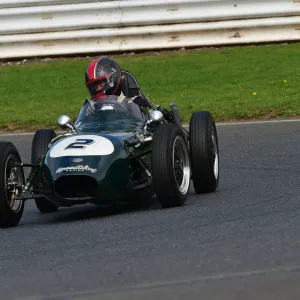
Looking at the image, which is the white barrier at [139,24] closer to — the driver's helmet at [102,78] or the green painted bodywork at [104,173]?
the driver's helmet at [102,78]

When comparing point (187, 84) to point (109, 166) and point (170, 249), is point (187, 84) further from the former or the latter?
point (170, 249)

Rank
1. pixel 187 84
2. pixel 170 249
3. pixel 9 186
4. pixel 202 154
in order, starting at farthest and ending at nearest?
1. pixel 187 84
2. pixel 202 154
3. pixel 9 186
4. pixel 170 249

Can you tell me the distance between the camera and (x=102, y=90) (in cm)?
926

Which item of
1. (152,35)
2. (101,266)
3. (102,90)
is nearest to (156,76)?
(152,35)

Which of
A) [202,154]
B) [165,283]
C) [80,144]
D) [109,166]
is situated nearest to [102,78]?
[202,154]

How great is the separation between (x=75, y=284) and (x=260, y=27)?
1113 cm

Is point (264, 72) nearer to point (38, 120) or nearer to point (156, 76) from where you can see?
point (156, 76)

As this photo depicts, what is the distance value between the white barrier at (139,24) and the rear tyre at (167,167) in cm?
797

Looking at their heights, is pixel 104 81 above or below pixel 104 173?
above

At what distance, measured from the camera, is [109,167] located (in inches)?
311

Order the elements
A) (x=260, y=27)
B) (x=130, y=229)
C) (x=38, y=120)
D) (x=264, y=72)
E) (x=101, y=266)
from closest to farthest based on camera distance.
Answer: (x=101, y=266), (x=130, y=229), (x=38, y=120), (x=264, y=72), (x=260, y=27)

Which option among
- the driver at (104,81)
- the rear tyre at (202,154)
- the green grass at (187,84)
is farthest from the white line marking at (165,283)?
the green grass at (187,84)

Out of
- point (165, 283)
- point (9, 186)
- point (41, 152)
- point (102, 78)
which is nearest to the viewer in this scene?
point (165, 283)

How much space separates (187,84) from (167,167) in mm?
7128
